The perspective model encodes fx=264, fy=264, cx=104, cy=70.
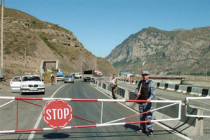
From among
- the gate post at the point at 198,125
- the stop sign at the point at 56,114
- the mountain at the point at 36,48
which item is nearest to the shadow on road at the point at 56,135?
the stop sign at the point at 56,114

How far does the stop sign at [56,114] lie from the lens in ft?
23.0

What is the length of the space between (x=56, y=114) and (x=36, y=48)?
9157 cm

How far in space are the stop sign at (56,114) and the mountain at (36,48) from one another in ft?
140

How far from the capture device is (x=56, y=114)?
23.1 ft

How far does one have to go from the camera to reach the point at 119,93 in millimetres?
A: 18469

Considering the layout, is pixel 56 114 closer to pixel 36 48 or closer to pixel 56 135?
pixel 56 135

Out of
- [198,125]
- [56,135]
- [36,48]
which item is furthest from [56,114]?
[36,48]

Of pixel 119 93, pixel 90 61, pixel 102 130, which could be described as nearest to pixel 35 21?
pixel 90 61

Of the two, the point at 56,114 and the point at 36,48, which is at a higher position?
the point at 36,48

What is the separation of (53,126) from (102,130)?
195cm

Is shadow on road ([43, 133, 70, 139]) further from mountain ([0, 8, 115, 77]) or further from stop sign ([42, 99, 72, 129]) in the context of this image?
mountain ([0, 8, 115, 77])

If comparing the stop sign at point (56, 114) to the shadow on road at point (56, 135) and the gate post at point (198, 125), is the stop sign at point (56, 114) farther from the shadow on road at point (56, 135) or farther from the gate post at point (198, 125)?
the gate post at point (198, 125)

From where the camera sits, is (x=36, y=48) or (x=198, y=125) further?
(x=36, y=48)

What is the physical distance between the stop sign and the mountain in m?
42.6
